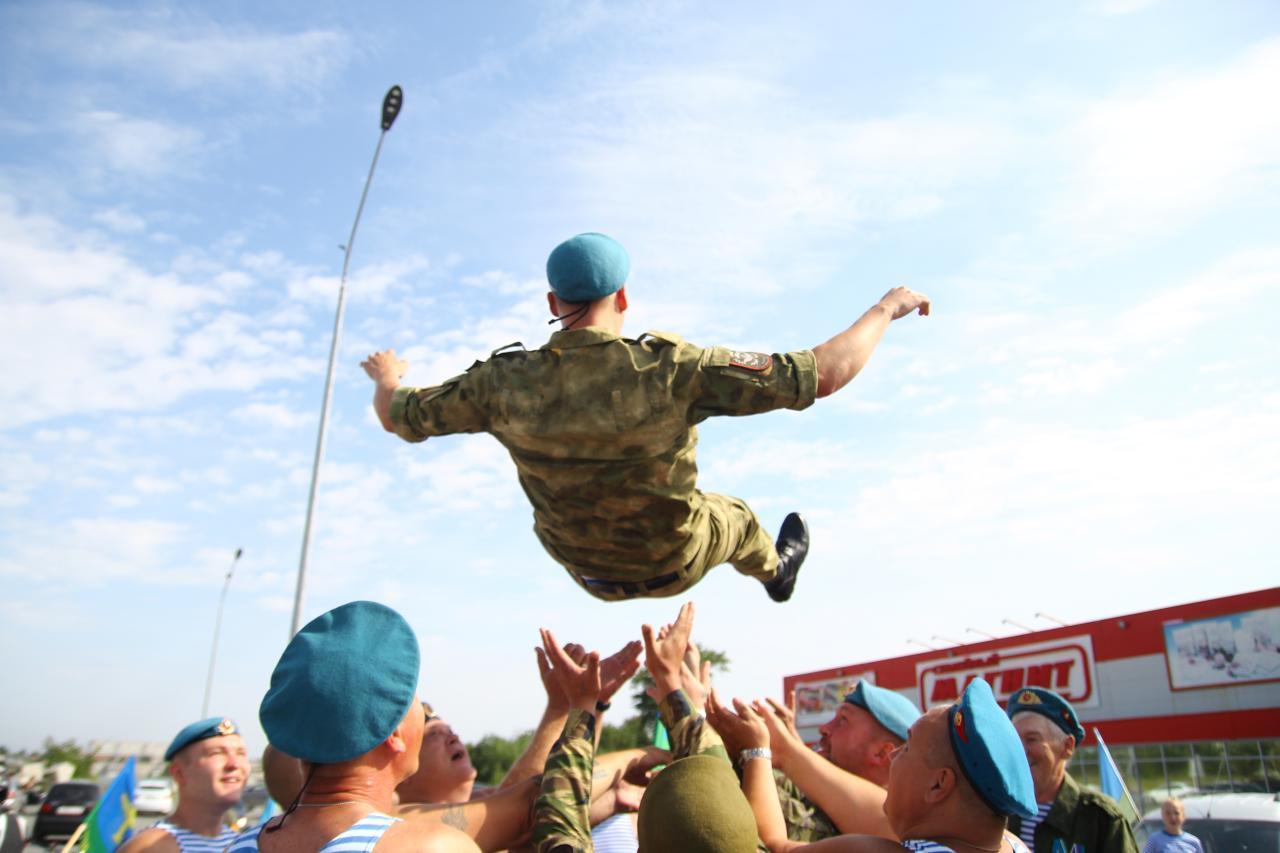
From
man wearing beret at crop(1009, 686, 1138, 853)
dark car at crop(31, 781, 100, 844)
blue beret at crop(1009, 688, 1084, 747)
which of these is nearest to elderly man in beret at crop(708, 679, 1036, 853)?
man wearing beret at crop(1009, 686, 1138, 853)

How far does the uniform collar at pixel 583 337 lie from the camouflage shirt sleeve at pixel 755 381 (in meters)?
0.38

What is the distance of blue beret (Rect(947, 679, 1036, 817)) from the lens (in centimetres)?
242

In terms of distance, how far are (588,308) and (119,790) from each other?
415 cm

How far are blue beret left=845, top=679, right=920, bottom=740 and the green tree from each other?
5945 cm

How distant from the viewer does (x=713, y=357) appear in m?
3.88

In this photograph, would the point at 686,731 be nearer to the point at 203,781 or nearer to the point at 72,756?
the point at 203,781

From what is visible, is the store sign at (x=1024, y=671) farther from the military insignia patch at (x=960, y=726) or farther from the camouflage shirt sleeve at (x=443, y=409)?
the military insignia patch at (x=960, y=726)

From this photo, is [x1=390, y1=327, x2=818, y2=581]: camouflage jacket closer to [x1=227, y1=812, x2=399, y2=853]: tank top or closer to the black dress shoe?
the black dress shoe

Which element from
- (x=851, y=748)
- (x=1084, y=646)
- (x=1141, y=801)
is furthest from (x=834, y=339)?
(x=1084, y=646)

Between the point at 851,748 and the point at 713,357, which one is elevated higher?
the point at 713,357

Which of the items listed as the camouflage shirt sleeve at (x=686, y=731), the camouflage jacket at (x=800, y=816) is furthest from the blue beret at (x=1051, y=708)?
the camouflage shirt sleeve at (x=686, y=731)

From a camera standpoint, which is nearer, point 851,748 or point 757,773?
point 757,773

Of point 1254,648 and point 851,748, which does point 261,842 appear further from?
point 1254,648

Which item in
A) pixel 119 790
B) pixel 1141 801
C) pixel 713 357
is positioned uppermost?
pixel 713 357
